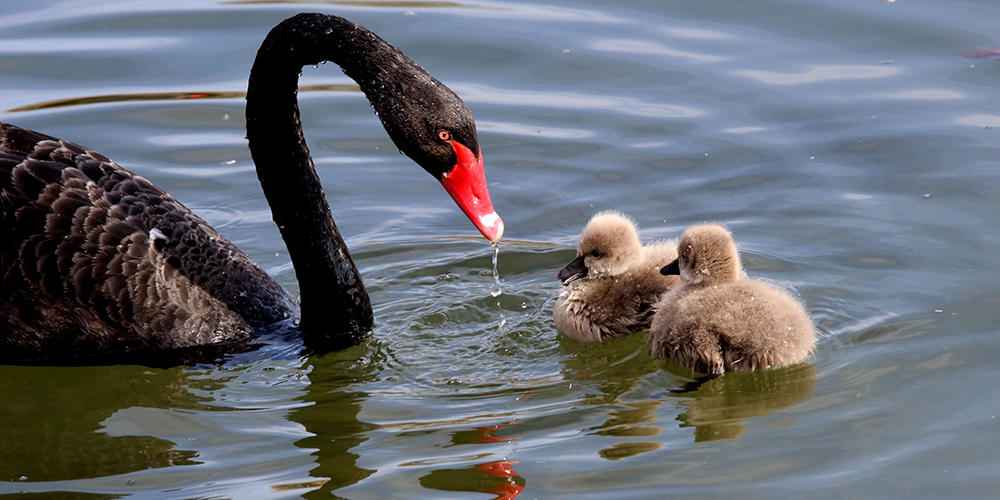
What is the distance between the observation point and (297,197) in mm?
5391

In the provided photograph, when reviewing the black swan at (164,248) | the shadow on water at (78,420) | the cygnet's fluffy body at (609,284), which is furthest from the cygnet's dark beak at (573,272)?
the shadow on water at (78,420)

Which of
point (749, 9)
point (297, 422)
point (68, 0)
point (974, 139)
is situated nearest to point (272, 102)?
point (297, 422)

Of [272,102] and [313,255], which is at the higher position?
[272,102]

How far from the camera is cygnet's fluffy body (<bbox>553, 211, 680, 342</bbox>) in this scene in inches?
204

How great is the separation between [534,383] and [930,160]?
331 cm

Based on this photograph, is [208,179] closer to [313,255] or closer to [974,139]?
[313,255]

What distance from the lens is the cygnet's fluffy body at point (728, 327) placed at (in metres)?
4.54

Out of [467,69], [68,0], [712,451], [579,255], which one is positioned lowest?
[712,451]

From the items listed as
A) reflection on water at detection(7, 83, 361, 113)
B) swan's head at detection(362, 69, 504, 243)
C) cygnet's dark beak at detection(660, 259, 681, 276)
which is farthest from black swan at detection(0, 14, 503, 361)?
reflection on water at detection(7, 83, 361, 113)

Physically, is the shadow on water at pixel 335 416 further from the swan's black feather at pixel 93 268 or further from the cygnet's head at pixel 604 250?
the cygnet's head at pixel 604 250

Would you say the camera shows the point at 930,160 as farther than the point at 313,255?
Yes

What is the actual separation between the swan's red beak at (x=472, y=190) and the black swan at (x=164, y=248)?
39cm

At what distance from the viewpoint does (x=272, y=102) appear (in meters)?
5.28

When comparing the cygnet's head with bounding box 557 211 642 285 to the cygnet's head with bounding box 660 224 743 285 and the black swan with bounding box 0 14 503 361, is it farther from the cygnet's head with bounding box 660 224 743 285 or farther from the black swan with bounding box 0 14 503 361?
the black swan with bounding box 0 14 503 361
